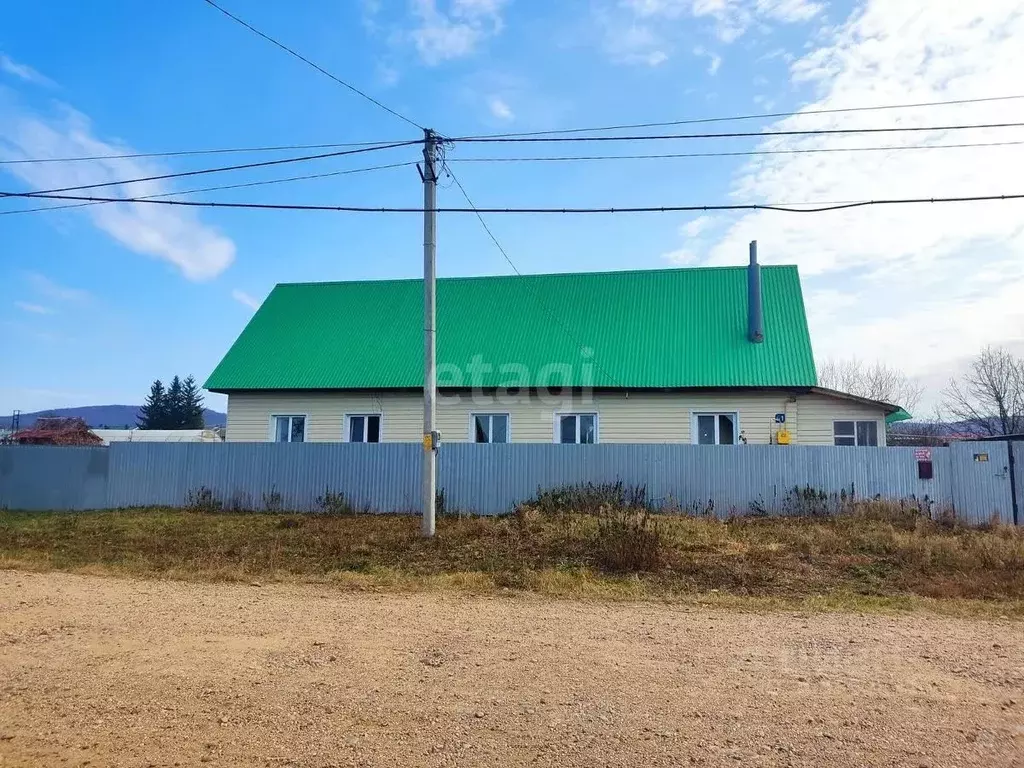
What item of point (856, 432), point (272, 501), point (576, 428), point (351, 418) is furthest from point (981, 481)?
point (351, 418)

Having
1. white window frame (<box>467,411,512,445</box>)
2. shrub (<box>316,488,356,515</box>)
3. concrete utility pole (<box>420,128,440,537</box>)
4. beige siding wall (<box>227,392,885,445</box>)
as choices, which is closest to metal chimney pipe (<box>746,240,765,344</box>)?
beige siding wall (<box>227,392,885,445</box>)

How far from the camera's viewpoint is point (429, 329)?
12.3 m

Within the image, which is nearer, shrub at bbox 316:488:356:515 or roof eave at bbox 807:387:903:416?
shrub at bbox 316:488:356:515

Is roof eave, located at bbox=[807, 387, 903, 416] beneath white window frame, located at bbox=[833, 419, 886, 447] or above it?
above

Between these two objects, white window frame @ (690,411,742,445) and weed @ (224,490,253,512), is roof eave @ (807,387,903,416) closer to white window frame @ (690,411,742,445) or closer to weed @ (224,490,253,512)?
white window frame @ (690,411,742,445)

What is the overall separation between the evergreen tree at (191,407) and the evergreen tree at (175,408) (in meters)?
0.16

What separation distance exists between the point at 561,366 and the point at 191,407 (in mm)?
51913

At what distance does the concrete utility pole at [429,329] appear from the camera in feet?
39.5

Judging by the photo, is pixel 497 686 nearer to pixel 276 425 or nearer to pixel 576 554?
pixel 576 554

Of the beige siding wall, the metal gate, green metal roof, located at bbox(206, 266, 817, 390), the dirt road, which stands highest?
green metal roof, located at bbox(206, 266, 817, 390)

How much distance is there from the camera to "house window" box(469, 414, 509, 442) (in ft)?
63.3

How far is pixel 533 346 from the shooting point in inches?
797

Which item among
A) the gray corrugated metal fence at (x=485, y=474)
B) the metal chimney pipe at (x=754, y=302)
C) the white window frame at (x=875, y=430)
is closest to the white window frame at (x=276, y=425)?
the gray corrugated metal fence at (x=485, y=474)

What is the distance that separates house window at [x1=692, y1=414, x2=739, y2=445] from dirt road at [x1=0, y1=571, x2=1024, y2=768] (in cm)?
1152
